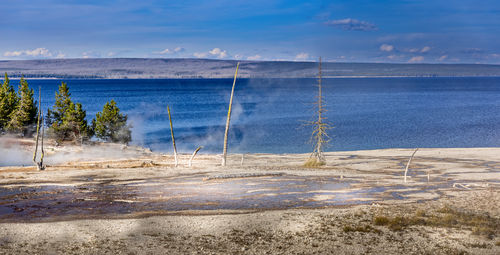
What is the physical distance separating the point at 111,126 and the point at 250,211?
125 feet

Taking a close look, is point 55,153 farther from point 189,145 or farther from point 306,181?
point 306,181

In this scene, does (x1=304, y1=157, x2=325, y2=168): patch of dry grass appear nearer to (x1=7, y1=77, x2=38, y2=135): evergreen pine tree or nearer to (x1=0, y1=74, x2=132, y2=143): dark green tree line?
(x1=0, y1=74, x2=132, y2=143): dark green tree line

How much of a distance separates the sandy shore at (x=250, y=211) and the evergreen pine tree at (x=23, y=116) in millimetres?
22028

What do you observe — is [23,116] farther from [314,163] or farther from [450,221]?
[450,221]

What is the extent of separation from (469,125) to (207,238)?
7967 centimetres

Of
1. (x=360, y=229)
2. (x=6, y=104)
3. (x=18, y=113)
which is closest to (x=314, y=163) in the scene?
(x=360, y=229)

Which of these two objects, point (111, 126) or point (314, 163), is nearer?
point (314, 163)

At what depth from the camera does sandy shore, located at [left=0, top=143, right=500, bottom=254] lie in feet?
61.1

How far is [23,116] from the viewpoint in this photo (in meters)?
57.9

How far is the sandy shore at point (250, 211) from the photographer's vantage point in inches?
733

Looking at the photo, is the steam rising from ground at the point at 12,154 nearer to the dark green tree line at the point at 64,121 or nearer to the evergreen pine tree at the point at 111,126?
the dark green tree line at the point at 64,121

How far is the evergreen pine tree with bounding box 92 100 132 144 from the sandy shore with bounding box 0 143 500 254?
1878cm

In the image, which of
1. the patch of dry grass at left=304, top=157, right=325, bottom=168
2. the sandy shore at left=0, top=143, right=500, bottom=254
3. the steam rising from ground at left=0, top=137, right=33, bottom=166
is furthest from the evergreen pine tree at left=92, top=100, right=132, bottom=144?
the patch of dry grass at left=304, top=157, right=325, bottom=168

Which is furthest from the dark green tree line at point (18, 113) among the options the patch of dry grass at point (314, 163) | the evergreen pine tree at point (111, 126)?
the patch of dry grass at point (314, 163)
